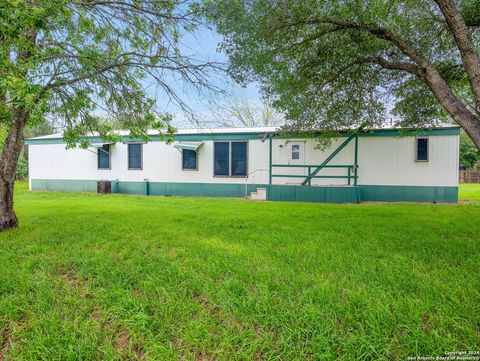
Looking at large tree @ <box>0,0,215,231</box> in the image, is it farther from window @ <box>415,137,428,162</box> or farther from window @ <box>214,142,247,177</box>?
window @ <box>415,137,428,162</box>

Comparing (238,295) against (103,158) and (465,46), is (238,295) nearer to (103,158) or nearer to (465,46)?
(465,46)

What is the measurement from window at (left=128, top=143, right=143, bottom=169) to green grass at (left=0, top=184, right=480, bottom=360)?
765 cm

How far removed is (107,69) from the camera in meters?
4.24

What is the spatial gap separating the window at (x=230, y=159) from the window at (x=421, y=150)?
6296 mm

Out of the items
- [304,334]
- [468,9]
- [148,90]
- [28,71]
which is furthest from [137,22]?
[468,9]

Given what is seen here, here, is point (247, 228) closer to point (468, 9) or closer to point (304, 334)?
point (304, 334)

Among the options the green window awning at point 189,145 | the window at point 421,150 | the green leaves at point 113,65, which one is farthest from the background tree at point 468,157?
the green leaves at point 113,65

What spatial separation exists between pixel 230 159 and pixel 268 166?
1.60 metres

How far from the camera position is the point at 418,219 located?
18.5ft

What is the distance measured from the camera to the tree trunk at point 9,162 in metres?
4.34

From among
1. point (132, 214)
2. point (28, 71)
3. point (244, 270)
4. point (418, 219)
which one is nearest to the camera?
point (244, 270)

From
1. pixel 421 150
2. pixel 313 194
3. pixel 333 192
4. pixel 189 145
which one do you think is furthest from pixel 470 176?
pixel 189 145

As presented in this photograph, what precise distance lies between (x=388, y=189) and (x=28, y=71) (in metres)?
10.4

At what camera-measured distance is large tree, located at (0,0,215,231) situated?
4.05 meters
